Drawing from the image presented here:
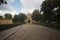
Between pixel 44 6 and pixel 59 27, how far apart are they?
48.6 ft

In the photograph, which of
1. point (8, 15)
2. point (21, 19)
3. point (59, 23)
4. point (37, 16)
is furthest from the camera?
point (8, 15)

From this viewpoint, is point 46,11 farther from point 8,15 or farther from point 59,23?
point 8,15

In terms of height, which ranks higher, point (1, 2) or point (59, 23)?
point (1, 2)

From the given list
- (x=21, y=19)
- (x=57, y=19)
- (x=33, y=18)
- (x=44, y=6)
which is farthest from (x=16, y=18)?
(x=57, y=19)

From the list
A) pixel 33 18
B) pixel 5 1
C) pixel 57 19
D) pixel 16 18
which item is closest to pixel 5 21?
pixel 16 18

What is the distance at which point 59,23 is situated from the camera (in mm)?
29484

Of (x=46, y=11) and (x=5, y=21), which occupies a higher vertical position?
(x=46, y=11)

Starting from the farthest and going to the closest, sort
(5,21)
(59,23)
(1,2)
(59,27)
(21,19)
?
(21,19) → (5,21) → (59,23) → (59,27) → (1,2)

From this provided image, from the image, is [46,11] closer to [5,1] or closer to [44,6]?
[44,6]

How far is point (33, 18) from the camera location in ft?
328

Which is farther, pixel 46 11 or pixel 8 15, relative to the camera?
pixel 8 15

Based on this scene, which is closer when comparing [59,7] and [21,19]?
[59,7]

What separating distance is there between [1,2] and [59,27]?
768 inches

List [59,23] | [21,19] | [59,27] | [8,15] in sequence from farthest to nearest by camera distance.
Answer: [8,15], [21,19], [59,23], [59,27]
